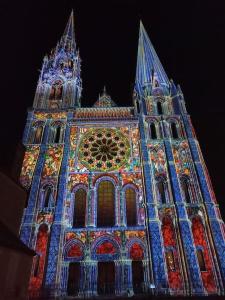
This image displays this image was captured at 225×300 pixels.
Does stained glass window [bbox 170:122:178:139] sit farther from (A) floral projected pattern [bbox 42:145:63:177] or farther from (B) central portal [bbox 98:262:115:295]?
(B) central portal [bbox 98:262:115:295]

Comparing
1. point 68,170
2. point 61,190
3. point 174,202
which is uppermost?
point 68,170

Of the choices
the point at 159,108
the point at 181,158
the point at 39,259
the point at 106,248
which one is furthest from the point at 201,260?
the point at 159,108

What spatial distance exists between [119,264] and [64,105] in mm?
15970

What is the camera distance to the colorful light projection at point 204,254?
14746 millimetres

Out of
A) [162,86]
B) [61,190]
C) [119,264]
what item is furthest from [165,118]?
[119,264]

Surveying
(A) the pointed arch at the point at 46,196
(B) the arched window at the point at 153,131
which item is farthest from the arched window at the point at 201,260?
(A) the pointed arch at the point at 46,196

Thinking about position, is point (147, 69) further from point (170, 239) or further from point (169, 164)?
point (170, 239)

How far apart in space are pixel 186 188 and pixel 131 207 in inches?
185

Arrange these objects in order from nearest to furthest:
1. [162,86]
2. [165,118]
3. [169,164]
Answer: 1. [169,164]
2. [165,118]
3. [162,86]

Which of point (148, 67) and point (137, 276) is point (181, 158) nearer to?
point (137, 276)

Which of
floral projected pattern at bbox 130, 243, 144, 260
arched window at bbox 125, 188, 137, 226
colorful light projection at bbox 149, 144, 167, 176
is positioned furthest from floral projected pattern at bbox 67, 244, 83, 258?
colorful light projection at bbox 149, 144, 167, 176

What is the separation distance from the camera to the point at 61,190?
18.3m

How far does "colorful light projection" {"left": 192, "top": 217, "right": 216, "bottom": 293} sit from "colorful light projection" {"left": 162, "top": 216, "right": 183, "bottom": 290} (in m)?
1.49

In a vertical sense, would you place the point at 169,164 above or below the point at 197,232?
above
